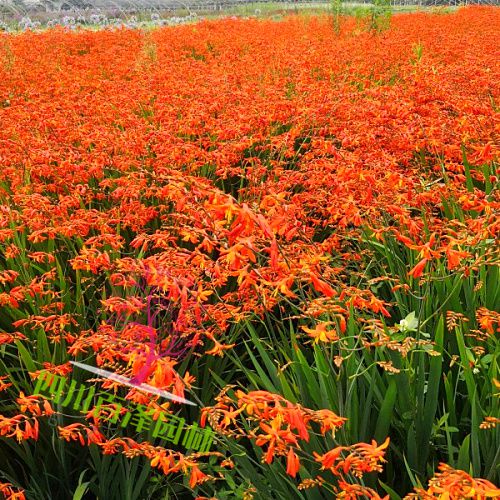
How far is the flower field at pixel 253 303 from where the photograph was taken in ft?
5.79

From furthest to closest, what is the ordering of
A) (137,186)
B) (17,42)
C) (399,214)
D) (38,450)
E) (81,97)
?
1. (17,42)
2. (81,97)
3. (137,186)
4. (38,450)
5. (399,214)

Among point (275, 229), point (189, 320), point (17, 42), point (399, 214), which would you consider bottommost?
point (189, 320)

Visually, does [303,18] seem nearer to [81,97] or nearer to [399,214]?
[81,97]

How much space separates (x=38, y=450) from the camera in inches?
95.0

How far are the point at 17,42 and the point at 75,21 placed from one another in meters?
12.2

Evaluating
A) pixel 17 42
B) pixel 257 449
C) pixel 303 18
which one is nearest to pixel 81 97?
pixel 257 449

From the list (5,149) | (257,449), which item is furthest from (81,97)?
(257,449)

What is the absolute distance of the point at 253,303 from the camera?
2.37m

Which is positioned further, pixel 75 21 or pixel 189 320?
pixel 75 21

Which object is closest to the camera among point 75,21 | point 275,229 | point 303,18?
point 275,229

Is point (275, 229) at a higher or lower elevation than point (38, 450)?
higher

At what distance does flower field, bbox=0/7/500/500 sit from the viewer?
177cm

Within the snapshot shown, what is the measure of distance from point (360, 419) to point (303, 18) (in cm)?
1491

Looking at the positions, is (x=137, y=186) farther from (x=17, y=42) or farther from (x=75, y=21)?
(x=75, y=21)
